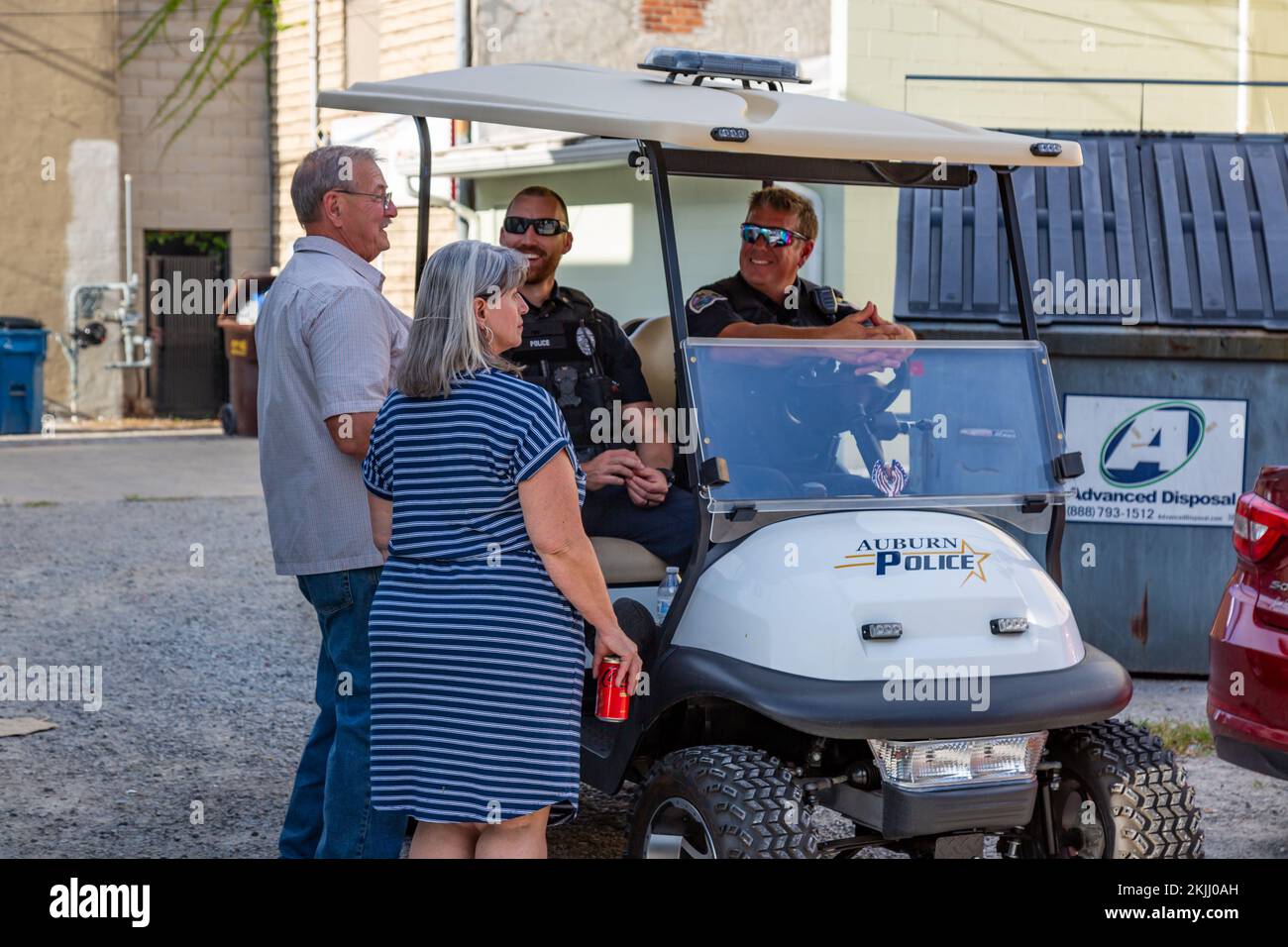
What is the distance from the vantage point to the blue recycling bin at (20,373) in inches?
695

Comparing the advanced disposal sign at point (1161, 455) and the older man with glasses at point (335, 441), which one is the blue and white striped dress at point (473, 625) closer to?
the older man with glasses at point (335, 441)

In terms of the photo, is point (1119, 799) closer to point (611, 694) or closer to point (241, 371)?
point (611, 694)

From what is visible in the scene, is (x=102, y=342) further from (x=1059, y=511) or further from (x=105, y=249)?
(x=1059, y=511)

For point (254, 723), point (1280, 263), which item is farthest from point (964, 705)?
point (1280, 263)

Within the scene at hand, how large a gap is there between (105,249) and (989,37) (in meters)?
11.8

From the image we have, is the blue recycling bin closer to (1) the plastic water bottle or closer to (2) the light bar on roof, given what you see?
(2) the light bar on roof

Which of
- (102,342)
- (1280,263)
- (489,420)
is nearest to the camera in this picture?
(489,420)

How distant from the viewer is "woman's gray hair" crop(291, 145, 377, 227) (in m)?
4.38

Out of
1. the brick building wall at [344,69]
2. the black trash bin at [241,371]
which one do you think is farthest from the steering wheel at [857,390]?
the black trash bin at [241,371]

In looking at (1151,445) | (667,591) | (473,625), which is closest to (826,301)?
(667,591)

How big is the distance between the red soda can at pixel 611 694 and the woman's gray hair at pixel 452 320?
68 cm

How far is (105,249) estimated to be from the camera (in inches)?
778

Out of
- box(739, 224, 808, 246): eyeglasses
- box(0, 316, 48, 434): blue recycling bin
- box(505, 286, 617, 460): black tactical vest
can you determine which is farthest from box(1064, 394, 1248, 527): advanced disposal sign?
box(0, 316, 48, 434): blue recycling bin

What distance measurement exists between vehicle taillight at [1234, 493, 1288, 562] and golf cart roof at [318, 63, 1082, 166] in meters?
1.13
